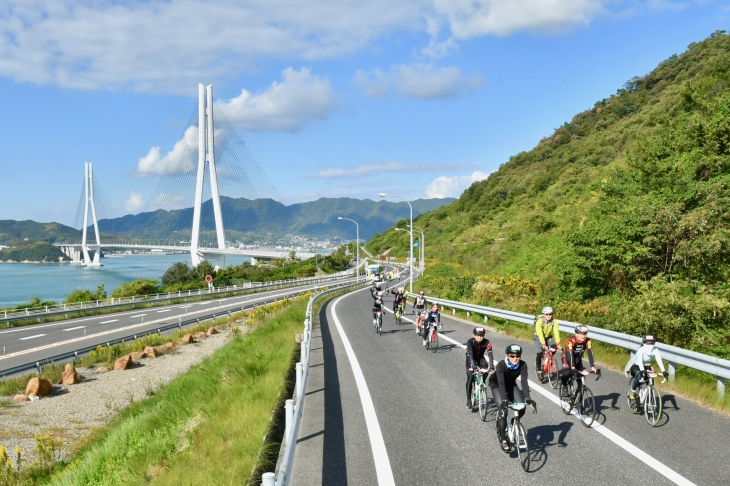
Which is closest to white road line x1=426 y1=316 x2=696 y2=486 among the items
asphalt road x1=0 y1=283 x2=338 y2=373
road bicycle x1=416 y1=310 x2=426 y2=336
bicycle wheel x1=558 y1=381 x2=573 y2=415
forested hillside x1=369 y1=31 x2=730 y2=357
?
bicycle wheel x1=558 y1=381 x2=573 y2=415

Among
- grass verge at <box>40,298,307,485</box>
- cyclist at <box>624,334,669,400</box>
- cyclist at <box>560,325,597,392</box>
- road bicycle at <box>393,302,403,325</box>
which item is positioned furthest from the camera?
road bicycle at <box>393,302,403,325</box>

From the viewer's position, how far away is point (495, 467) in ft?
22.1

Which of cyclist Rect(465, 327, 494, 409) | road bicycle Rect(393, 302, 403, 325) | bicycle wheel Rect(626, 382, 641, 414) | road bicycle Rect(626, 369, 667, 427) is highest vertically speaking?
cyclist Rect(465, 327, 494, 409)

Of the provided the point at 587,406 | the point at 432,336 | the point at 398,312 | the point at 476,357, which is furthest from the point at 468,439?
the point at 398,312

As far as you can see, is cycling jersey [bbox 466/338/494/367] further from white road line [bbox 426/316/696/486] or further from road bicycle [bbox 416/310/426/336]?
road bicycle [bbox 416/310/426/336]

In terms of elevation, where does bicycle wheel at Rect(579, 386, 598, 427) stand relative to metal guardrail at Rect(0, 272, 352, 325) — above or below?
above

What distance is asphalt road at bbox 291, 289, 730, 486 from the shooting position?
6418mm

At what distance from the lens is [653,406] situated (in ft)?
27.0

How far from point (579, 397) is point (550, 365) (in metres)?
2.30

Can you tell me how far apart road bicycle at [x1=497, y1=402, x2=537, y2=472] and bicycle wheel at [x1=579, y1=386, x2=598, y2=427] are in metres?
1.85

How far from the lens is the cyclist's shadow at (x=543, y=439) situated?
6.98m

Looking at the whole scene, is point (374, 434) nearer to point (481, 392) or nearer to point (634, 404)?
point (481, 392)

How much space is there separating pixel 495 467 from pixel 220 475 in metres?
3.17

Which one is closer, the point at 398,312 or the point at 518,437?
the point at 518,437
